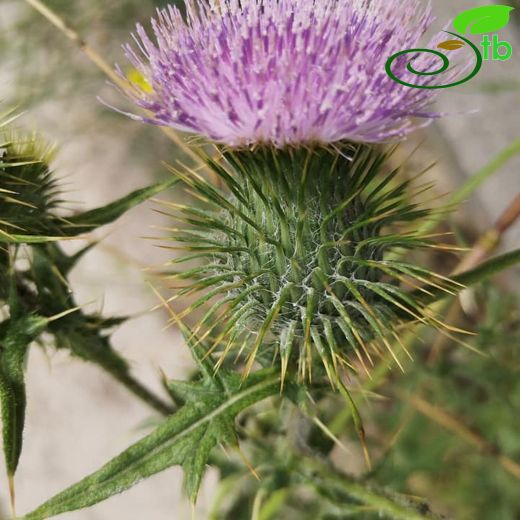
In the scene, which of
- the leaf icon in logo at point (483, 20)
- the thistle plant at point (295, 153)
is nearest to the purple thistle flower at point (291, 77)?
the thistle plant at point (295, 153)

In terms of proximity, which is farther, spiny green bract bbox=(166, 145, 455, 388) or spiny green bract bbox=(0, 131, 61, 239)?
spiny green bract bbox=(0, 131, 61, 239)

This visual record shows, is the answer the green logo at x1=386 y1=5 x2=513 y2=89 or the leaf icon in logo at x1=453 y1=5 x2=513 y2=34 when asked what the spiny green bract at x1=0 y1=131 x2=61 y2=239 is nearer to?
the green logo at x1=386 y1=5 x2=513 y2=89

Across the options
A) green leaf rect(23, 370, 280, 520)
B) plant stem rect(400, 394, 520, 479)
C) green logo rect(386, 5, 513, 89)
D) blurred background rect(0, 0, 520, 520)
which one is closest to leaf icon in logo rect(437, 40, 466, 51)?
green logo rect(386, 5, 513, 89)

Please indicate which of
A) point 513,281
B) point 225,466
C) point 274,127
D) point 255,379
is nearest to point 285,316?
point 255,379

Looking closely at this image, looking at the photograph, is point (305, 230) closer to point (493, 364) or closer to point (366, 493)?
point (366, 493)

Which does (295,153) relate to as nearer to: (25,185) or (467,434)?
(25,185)

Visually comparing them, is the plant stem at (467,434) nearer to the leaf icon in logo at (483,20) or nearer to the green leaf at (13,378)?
the leaf icon in logo at (483,20)

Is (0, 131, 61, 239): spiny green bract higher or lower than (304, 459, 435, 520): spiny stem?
higher
